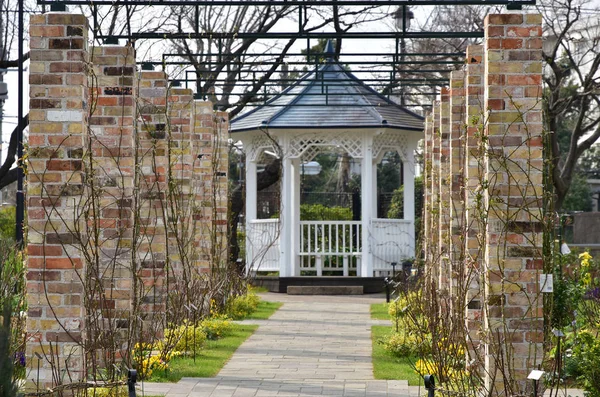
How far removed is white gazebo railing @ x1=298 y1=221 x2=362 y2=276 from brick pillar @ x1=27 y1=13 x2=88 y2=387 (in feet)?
51.9

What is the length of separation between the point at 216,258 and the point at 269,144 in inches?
356

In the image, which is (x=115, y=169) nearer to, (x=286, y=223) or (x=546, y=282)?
(x=546, y=282)

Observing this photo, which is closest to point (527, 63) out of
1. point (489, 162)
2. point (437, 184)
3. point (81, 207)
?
point (489, 162)

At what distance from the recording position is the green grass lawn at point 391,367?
921cm

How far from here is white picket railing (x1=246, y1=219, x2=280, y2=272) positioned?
2311 centimetres

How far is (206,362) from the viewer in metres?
10.2

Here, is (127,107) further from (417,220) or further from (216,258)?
(417,220)

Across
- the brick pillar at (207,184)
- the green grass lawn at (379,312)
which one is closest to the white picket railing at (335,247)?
the green grass lawn at (379,312)

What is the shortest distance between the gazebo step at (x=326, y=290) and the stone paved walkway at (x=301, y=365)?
17.6ft

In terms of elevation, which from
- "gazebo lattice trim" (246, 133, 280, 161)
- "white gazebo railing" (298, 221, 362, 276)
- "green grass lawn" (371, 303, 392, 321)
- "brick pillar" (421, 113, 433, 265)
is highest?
"gazebo lattice trim" (246, 133, 280, 161)

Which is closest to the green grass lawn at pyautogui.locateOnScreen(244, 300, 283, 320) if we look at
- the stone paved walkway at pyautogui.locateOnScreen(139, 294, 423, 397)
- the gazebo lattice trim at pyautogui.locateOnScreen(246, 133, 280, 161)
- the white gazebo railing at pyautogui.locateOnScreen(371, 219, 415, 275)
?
the stone paved walkway at pyautogui.locateOnScreen(139, 294, 423, 397)

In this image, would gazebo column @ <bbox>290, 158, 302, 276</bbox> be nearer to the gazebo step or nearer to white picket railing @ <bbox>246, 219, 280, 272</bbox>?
white picket railing @ <bbox>246, 219, 280, 272</bbox>

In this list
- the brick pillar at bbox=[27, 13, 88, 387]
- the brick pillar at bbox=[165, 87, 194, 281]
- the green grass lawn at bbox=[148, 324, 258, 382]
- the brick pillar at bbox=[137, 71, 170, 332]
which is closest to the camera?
the brick pillar at bbox=[27, 13, 88, 387]

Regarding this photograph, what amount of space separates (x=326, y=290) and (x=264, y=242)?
2203 mm
